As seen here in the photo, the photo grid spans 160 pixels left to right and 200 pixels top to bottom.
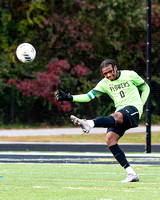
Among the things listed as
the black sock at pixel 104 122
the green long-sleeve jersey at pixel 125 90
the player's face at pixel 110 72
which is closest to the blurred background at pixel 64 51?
the green long-sleeve jersey at pixel 125 90

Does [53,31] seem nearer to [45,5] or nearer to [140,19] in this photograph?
[45,5]

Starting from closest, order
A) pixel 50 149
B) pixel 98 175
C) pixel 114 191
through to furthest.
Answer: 1. pixel 114 191
2. pixel 98 175
3. pixel 50 149

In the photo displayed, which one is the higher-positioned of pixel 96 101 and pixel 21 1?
pixel 21 1

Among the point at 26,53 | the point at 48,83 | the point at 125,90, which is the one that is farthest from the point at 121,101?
the point at 48,83

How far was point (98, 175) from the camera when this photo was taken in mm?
9562

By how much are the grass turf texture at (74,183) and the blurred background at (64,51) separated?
12.0m

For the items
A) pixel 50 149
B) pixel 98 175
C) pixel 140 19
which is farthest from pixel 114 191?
pixel 140 19

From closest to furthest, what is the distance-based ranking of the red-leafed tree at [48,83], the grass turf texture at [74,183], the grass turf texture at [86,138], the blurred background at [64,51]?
the grass turf texture at [74,183] → the grass turf texture at [86,138] → the red-leafed tree at [48,83] → the blurred background at [64,51]

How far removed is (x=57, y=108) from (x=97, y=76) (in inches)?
90.2

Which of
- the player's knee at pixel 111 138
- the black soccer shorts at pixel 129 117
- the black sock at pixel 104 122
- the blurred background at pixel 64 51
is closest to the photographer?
the black sock at pixel 104 122

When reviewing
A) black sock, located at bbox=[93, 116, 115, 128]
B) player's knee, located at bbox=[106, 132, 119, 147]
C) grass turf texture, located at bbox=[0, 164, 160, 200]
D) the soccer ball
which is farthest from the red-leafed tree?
black sock, located at bbox=[93, 116, 115, 128]

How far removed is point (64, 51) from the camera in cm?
2417

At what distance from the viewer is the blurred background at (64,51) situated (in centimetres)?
2327

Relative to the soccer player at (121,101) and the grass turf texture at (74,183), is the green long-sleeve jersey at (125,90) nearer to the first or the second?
the soccer player at (121,101)
